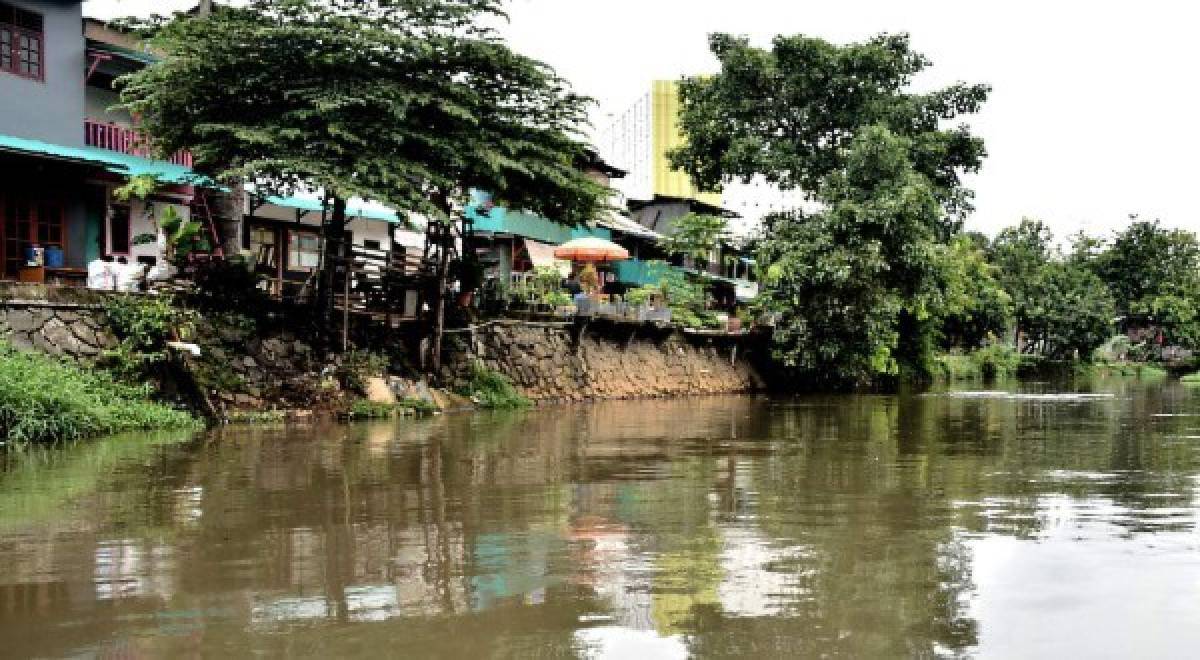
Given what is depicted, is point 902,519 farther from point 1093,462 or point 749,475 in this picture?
point 1093,462

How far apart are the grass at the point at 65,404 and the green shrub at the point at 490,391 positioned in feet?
22.1

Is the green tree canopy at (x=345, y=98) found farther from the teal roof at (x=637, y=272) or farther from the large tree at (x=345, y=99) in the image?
the teal roof at (x=637, y=272)

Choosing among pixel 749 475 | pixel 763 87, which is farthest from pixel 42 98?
pixel 763 87

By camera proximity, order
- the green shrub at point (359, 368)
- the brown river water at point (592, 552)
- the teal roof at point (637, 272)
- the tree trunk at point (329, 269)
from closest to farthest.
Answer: the brown river water at point (592, 552), the green shrub at point (359, 368), the tree trunk at point (329, 269), the teal roof at point (637, 272)

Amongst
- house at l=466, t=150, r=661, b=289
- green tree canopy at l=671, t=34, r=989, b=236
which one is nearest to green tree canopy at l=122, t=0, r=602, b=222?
house at l=466, t=150, r=661, b=289

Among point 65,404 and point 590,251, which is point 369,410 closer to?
→ point 65,404

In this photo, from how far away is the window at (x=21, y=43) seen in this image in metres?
20.2

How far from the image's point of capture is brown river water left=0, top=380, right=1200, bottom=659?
4812mm

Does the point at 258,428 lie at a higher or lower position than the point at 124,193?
lower

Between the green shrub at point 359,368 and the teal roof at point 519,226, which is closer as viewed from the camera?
the green shrub at point 359,368

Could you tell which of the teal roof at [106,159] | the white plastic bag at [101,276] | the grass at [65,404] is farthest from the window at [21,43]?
the grass at [65,404]

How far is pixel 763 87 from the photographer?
113ft

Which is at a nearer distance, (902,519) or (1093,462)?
(902,519)

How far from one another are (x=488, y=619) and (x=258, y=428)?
11714 mm
